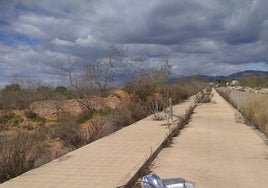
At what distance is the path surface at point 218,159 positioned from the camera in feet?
29.7

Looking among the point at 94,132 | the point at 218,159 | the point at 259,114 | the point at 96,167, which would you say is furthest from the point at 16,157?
the point at 259,114

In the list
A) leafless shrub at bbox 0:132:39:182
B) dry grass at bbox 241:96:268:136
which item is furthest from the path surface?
leafless shrub at bbox 0:132:39:182

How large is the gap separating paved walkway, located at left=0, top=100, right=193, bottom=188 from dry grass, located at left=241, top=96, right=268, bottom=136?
5.06 meters

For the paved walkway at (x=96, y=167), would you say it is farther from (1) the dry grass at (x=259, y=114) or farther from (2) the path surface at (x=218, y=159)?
(1) the dry grass at (x=259, y=114)

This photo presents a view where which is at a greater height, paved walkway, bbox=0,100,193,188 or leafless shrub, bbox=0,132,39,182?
leafless shrub, bbox=0,132,39,182

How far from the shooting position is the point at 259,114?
1886cm

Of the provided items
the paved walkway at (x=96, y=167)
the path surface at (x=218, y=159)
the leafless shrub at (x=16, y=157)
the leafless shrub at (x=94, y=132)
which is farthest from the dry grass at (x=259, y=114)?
the leafless shrub at (x=16, y=157)

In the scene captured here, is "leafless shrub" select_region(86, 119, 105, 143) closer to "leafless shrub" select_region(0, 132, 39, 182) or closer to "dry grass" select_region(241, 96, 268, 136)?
"leafless shrub" select_region(0, 132, 39, 182)

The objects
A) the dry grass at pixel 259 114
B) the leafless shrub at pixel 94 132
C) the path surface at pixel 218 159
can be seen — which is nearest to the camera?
the path surface at pixel 218 159

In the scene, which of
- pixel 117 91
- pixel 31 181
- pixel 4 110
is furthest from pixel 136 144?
pixel 4 110

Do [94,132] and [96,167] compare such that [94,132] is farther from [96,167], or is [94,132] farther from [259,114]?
[259,114]

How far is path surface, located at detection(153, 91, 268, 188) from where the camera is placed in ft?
29.7

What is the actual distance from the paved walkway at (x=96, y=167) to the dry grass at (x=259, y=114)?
16.6 ft

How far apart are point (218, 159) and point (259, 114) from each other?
817 cm
